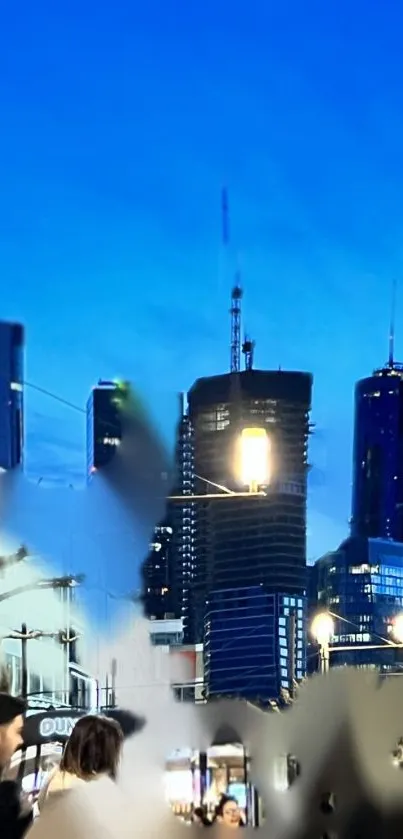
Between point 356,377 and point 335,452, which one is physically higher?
point 356,377

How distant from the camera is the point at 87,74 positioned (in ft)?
12.3

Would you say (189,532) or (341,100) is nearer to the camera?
(189,532)

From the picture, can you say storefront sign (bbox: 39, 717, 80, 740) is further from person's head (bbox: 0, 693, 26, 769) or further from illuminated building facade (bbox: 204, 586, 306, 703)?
illuminated building facade (bbox: 204, 586, 306, 703)

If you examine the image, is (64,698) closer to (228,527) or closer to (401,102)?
(228,527)

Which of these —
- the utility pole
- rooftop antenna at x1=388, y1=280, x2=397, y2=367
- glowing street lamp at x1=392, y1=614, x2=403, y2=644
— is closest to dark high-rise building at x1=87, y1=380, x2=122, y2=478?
the utility pole

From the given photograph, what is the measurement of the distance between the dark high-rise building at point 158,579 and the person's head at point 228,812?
2.15 feet

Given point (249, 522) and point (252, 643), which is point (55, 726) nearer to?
point (252, 643)

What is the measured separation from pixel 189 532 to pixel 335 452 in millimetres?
614

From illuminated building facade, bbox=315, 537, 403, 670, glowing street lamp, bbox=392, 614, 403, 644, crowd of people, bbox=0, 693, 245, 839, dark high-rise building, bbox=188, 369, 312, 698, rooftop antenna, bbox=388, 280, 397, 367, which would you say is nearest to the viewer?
crowd of people, bbox=0, 693, 245, 839

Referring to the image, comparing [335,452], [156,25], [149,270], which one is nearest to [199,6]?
[156,25]

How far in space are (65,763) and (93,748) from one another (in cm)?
10

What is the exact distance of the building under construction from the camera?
137 inches

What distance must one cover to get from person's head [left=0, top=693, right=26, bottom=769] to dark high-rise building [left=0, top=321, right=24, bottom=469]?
2.58 feet

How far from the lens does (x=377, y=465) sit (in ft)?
12.4
